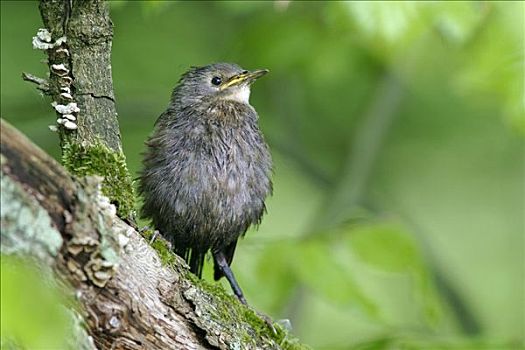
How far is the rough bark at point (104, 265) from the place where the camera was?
2123mm

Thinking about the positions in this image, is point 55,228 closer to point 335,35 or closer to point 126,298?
point 126,298

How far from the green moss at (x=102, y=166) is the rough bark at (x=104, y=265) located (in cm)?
16

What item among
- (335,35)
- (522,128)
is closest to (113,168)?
(522,128)

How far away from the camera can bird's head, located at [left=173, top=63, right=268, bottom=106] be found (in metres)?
4.49

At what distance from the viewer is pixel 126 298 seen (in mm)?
2576

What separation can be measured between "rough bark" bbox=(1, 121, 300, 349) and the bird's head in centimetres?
142

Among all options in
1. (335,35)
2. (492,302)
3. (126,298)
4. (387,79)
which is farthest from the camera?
(492,302)

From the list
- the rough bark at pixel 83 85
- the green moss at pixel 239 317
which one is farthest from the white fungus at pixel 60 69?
the green moss at pixel 239 317

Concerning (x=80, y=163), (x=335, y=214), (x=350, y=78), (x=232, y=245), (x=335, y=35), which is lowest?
(x=80, y=163)

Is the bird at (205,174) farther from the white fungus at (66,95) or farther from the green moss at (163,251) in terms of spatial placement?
the white fungus at (66,95)

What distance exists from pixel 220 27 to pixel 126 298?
15.9 feet

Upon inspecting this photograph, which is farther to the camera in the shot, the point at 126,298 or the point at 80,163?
the point at 80,163

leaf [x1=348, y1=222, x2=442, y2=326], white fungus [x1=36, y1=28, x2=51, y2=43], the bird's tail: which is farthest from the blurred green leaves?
leaf [x1=348, y1=222, x2=442, y2=326]

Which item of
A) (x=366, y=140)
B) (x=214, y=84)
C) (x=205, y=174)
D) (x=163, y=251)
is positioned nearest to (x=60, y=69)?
(x=163, y=251)
